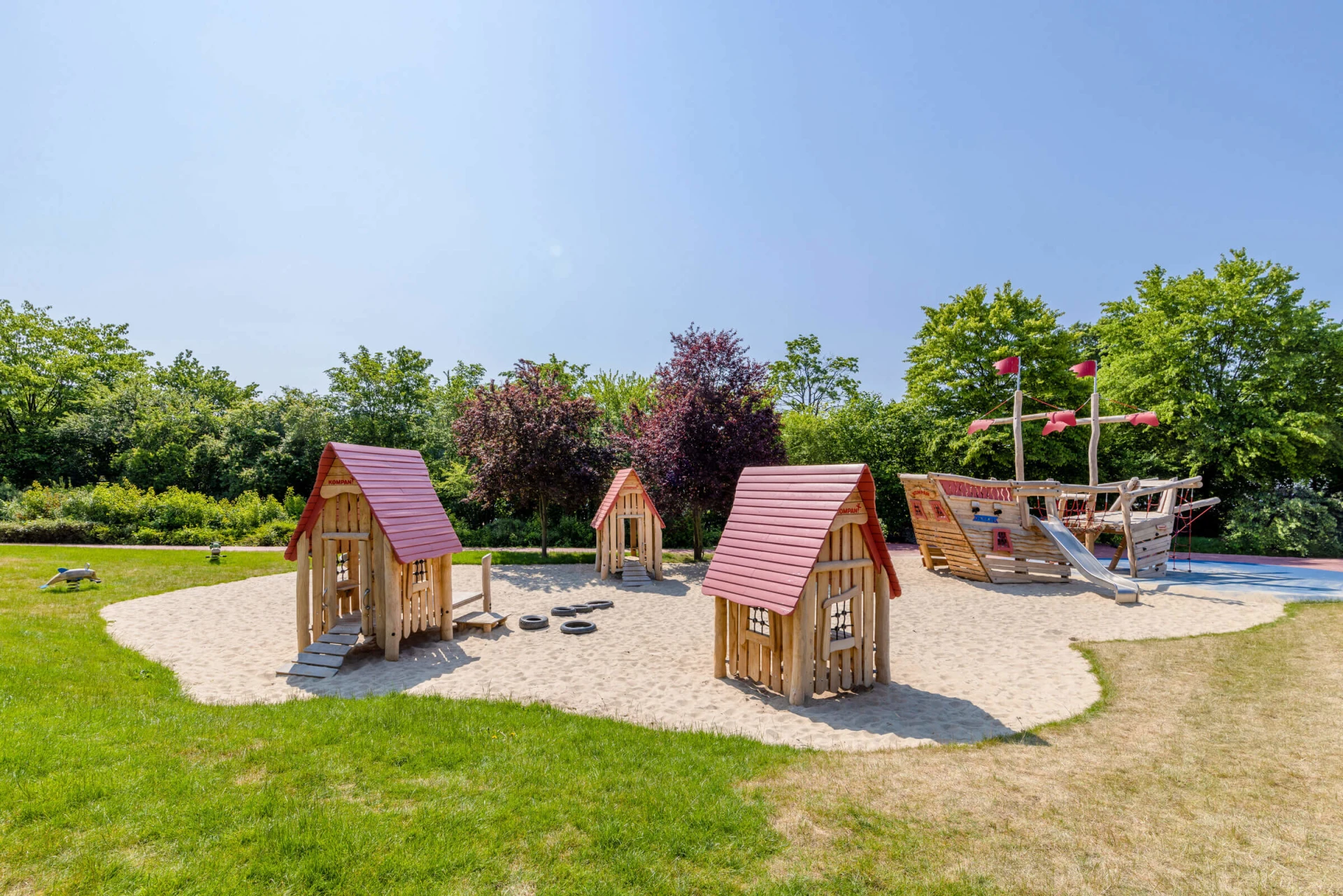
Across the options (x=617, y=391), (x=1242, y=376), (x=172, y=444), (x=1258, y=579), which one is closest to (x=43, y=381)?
(x=172, y=444)

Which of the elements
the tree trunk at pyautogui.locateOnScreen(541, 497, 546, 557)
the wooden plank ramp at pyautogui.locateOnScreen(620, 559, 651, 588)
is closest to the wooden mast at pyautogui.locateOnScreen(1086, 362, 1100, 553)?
the wooden plank ramp at pyautogui.locateOnScreen(620, 559, 651, 588)

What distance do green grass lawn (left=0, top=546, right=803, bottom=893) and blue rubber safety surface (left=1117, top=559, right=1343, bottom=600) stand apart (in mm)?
15628

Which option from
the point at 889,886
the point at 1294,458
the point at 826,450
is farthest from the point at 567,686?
the point at 1294,458

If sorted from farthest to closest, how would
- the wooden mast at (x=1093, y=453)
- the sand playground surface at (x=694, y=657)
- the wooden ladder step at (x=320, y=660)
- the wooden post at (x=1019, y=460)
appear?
1. the wooden mast at (x=1093, y=453)
2. the wooden post at (x=1019, y=460)
3. the wooden ladder step at (x=320, y=660)
4. the sand playground surface at (x=694, y=657)

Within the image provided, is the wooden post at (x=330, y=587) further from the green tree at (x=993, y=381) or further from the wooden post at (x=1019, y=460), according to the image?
the green tree at (x=993, y=381)

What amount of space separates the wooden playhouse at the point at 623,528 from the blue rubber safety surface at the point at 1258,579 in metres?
12.6

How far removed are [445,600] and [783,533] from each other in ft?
20.6

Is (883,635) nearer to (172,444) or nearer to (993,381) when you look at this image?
(993,381)

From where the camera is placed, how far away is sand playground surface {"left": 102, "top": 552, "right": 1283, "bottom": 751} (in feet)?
22.5

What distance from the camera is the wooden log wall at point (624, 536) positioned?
53.4ft

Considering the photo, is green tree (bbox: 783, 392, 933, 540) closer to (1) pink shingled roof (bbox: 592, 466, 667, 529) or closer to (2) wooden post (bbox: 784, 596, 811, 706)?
(1) pink shingled roof (bbox: 592, 466, 667, 529)

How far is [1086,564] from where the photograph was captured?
14164mm

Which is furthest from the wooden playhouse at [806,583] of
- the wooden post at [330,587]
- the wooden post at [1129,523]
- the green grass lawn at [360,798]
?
the wooden post at [1129,523]

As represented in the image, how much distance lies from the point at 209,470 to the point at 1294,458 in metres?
45.3
